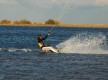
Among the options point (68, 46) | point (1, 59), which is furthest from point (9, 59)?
point (68, 46)

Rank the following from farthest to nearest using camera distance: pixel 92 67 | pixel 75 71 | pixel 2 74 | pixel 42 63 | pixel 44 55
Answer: pixel 44 55 → pixel 42 63 → pixel 92 67 → pixel 75 71 → pixel 2 74

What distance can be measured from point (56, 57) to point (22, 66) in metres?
6.72

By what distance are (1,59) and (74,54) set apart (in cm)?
688

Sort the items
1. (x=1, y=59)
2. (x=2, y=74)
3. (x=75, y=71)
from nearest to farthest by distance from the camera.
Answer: (x=2, y=74) → (x=75, y=71) → (x=1, y=59)

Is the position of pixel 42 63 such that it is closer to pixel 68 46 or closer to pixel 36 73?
pixel 36 73

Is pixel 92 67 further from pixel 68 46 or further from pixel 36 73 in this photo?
pixel 68 46

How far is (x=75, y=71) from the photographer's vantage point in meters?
27.7

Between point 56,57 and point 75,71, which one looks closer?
point 75,71

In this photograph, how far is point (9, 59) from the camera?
114 feet

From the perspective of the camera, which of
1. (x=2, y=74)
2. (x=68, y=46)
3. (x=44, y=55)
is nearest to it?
(x=2, y=74)

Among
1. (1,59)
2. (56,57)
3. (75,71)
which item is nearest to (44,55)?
(56,57)

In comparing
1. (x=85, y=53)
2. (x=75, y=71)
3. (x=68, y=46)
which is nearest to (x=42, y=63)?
(x=75, y=71)

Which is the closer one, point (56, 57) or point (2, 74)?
point (2, 74)

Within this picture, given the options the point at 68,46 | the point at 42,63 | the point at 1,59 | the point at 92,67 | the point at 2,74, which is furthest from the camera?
the point at 68,46
